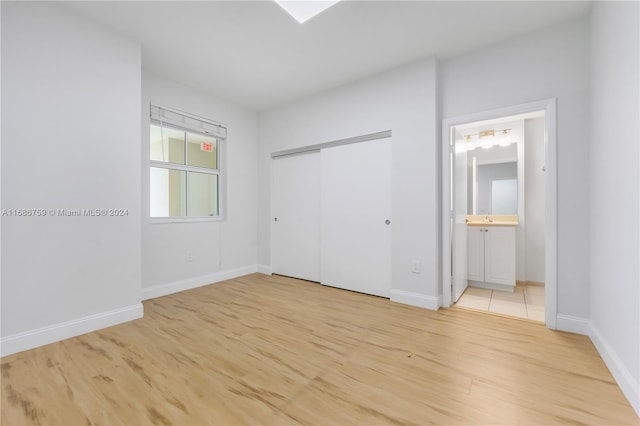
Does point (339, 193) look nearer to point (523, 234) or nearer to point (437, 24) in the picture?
point (437, 24)

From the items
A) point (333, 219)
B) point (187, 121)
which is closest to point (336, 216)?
point (333, 219)

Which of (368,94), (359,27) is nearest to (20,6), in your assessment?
(359,27)

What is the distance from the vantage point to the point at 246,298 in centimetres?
308

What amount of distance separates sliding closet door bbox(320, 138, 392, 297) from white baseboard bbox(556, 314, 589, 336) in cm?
151

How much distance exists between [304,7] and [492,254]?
3.68 m

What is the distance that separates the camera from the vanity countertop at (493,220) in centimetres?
359

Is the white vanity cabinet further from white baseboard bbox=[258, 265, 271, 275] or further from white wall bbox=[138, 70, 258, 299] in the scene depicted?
white wall bbox=[138, 70, 258, 299]

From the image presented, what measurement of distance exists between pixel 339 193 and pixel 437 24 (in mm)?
2016

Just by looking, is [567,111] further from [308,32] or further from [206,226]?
[206,226]

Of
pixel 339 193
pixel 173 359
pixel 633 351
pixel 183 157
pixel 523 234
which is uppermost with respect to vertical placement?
pixel 183 157

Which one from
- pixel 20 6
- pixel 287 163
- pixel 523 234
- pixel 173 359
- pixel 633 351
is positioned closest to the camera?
pixel 633 351

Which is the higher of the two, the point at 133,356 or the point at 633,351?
the point at 633,351

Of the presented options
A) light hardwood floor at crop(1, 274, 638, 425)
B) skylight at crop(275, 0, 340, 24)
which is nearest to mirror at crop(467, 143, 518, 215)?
light hardwood floor at crop(1, 274, 638, 425)

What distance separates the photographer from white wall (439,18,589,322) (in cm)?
217
